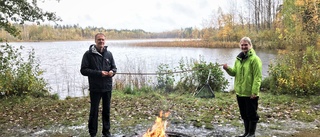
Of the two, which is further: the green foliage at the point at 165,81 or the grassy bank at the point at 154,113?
the green foliage at the point at 165,81

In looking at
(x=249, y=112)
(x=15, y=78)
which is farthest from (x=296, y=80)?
(x=15, y=78)

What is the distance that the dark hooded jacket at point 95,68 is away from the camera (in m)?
4.38

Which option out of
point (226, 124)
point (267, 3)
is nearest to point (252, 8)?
point (267, 3)

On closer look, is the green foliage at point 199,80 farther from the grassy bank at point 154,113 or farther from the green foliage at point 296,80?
the green foliage at point 296,80

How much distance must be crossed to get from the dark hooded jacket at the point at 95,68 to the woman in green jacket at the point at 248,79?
2256 mm

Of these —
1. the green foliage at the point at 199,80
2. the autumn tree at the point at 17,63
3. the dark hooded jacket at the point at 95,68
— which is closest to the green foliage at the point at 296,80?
the green foliage at the point at 199,80

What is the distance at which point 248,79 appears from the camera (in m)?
4.39

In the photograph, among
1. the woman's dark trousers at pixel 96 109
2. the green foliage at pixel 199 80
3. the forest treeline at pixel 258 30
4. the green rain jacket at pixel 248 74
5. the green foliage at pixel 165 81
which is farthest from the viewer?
the forest treeline at pixel 258 30

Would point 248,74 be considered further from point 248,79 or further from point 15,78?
point 15,78

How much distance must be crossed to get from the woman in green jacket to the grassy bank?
0.86m

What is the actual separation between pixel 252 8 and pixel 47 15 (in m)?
40.4

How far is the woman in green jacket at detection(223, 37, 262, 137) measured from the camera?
169 inches

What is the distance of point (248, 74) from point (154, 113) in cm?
305

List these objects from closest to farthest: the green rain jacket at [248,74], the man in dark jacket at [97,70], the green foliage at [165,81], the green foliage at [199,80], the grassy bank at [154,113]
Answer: the green rain jacket at [248,74] → the man in dark jacket at [97,70] → the grassy bank at [154,113] → the green foliage at [199,80] → the green foliage at [165,81]
